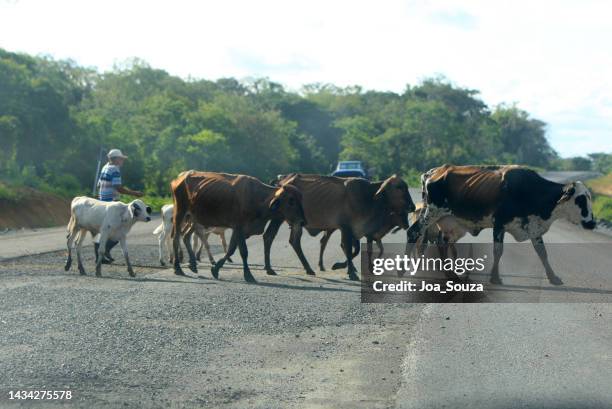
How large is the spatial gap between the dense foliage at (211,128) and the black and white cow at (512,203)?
24.3 meters

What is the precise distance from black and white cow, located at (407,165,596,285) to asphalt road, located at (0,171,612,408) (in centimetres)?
81

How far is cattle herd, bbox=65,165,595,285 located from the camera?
1454 centimetres

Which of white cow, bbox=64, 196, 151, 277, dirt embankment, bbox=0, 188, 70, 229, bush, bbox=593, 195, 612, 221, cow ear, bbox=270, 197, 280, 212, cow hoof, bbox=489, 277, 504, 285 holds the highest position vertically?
cow ear, bbox=270, 197, 280, 212

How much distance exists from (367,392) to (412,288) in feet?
21.6

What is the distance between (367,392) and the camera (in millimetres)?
7523

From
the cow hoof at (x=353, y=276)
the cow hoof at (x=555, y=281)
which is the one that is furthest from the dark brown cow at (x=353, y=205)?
the cow hoof at (x=555, y=281)

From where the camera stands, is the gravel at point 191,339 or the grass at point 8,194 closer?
the gravel at point 191,339

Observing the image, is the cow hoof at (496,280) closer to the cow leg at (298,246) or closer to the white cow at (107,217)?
the cow leg at (298,246)

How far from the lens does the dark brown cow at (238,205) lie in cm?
1538

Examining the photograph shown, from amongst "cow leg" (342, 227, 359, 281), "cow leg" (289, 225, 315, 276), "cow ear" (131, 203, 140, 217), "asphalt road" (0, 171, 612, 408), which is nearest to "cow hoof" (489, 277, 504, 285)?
"asphalt road" (0, 171, 612, 408)

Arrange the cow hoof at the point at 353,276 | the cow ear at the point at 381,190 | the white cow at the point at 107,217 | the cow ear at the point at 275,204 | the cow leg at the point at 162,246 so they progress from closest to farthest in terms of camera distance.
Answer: the cow hoof at the point at 353,276 < the cow ear at the point at 275,204 < the white cow at the point at 107,217 < the cow ear at the point at 381,190 < the cow leg at the point at 162,246

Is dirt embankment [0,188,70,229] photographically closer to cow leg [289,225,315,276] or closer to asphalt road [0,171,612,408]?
cow leg [289,225,315,276]

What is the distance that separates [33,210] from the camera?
32.0 meters

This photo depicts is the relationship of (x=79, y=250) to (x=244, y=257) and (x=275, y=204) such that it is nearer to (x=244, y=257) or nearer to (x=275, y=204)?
(x=244, y=257)
